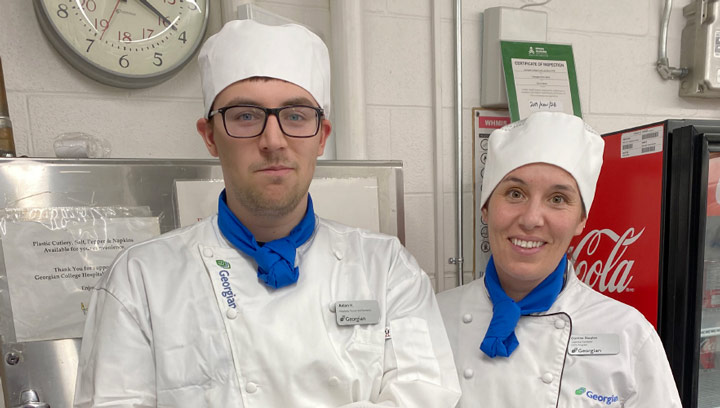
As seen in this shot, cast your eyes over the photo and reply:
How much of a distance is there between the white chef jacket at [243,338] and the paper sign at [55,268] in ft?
0.89

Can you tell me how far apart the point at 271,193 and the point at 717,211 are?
5.15 ft

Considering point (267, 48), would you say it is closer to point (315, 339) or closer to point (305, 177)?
point (305, 177)

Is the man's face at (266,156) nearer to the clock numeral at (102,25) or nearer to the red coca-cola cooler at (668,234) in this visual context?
the clock numeral at (102,25)

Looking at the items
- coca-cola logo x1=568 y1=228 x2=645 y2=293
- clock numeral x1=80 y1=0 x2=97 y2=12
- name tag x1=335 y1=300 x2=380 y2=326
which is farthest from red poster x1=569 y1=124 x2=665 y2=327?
clock numeral x1=80 y1=0 x2=97 y2=12

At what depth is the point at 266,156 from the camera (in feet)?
2.89

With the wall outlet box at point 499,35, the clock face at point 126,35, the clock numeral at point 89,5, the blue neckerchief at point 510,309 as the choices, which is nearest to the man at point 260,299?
the blue neckerchief at point 510,309

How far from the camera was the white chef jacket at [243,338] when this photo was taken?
0.83 metres

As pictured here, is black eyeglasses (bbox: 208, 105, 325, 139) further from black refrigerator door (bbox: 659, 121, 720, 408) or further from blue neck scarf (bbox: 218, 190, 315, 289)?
black refrigerator door (bbox: 659, 121, 720, 408)

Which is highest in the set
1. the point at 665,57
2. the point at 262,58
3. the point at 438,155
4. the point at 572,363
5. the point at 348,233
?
the point at 665,57

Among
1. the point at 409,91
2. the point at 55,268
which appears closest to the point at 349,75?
the point at 409,91

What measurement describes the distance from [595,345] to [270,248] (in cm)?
84

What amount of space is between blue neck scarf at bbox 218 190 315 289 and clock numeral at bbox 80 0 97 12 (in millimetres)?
833

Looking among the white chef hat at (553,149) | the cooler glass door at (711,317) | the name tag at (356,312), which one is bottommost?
the cooler glass door at (711,317)

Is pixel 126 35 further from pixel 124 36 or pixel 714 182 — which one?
pixel 714 182
